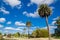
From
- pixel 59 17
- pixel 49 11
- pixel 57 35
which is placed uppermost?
pixel 59 17

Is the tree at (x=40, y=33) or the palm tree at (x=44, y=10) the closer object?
the palm tree at (x=44, y=10)

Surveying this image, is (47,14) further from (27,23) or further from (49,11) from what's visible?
(27,23)

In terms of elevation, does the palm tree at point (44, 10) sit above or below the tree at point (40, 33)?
above

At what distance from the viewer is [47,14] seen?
124 feet

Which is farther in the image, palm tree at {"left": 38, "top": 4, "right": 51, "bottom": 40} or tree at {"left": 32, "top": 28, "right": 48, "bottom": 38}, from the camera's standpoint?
tree at {"left": 32, "top": 28, "right": 48, "bottom": 38}

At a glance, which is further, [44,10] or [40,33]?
[40,33]

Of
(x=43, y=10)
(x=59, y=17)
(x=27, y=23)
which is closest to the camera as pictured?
(x=43, y=10)

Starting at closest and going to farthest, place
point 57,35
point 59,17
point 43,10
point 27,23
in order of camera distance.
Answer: point 43,10
point 57,35
point 59,17
point 27,23

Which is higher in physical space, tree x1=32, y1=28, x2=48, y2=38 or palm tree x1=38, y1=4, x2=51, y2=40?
palm tree x1=38, y1=4, x2=51, y2=40

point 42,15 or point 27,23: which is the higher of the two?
point 27,23

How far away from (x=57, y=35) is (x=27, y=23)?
25.7 meters

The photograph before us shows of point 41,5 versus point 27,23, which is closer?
point 41,5

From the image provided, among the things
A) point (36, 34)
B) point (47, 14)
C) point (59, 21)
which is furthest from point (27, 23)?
point (47, 14)

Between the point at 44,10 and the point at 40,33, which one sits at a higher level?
the point at 44,10
